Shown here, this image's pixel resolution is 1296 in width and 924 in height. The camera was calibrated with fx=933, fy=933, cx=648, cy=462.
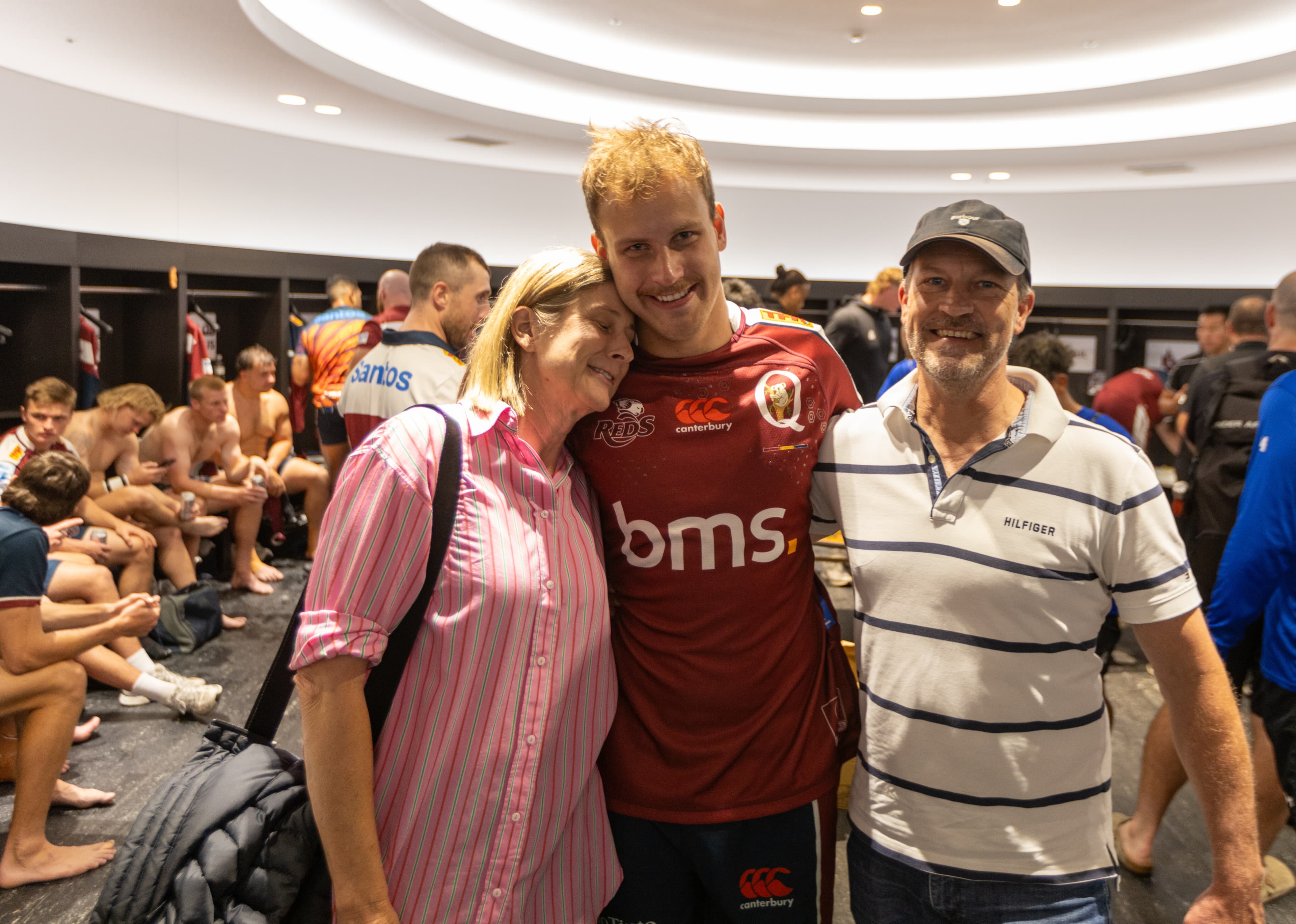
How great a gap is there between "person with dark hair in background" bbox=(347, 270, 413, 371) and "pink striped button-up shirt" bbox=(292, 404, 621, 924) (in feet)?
12.8

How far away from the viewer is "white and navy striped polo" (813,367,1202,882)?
144cm

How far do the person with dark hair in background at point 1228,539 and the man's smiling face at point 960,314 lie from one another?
1.32 meters

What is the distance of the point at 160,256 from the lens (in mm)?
6848

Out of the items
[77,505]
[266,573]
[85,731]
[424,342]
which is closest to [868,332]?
[424,342]

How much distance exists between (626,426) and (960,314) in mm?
604

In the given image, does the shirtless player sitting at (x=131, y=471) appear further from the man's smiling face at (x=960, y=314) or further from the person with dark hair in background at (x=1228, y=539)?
the man's smiling face at (x=960, y=314)

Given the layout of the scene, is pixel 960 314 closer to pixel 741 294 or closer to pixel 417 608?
pixel 417 608

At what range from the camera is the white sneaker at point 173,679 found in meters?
4.27

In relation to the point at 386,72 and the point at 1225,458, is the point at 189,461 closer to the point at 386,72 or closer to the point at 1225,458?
the point at 386,72

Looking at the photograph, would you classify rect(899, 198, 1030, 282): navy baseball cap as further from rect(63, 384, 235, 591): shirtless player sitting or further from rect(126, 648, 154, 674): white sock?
rect(63, 384, 235, 591): shirtless player sitting

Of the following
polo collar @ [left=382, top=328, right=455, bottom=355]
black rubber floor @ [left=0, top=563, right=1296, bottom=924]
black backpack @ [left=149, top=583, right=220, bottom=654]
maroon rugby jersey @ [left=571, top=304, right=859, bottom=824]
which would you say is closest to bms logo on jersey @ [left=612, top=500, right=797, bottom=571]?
maroon rugby jersey @ [left=571, top=304, right=859, bottom=824]

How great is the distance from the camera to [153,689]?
4125 millimetres

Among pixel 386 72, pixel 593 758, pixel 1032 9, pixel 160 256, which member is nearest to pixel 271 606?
pixel 160 256

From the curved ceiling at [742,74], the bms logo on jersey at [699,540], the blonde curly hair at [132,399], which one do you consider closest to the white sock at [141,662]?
the blonde curly hair at [132,399]
